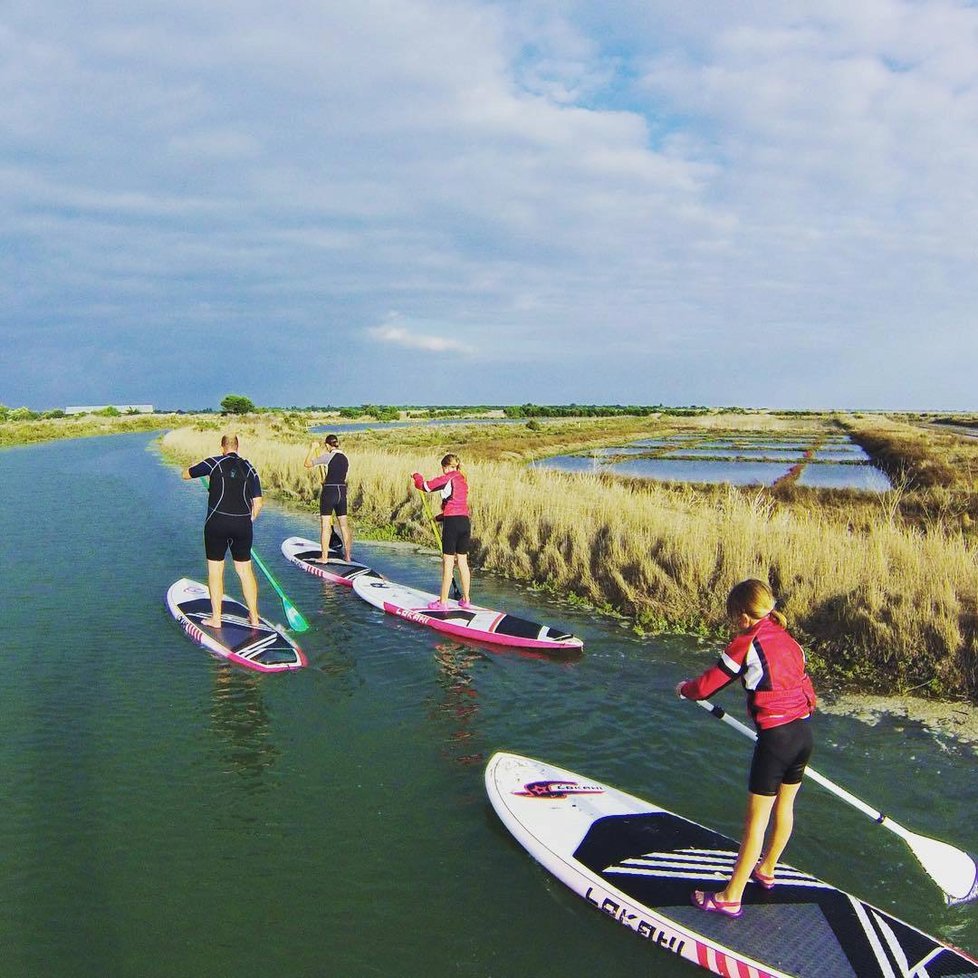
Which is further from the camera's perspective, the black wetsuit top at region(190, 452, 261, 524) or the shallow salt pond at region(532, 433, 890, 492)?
the shallow salt pond at region(532, 433, 890, 492)

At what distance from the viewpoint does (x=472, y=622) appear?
1059 centimetres

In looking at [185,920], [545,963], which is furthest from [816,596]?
[185,920]

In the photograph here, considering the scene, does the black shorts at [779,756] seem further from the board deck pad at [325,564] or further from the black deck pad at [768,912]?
the board deck pad at [325,564]

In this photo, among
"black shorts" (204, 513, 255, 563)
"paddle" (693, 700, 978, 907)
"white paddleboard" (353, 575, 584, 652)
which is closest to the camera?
"paddle" (693, 700, 978, 907)

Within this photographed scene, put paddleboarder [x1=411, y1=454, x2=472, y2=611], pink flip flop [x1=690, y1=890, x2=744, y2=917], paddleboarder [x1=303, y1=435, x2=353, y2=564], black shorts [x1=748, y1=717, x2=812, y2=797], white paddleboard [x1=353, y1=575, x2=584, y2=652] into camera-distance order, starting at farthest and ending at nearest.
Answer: paddleboarder [x1=303, y1=435, x2=353, y2=564]
paddleboarder [x1=411, y1=454, x2=472, y2=611]
white paddleboard [x1=353, y1=575, x2=584, y2=652]
pink flip flop [x1=690, y1=890, x2=744, y2=917]
black shorts [x1=748, y1=717, x2=812, y2=797]

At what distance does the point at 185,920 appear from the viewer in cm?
482

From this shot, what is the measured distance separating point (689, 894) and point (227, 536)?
6.98 m

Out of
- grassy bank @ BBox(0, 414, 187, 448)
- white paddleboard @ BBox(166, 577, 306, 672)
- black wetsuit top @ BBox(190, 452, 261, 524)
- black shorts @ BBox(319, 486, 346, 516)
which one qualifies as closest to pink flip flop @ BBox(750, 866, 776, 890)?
white paddleboard @ BBox(166, 577, 306, 672)

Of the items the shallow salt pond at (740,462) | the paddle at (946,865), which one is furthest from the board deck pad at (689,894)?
the shallow salt pond at (740,462)

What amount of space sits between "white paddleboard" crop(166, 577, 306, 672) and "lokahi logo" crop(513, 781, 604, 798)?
411cm

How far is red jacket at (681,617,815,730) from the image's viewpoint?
4301mm

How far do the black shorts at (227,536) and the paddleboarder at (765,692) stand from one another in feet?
22.2

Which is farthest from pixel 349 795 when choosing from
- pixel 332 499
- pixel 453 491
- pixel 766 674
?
pixel 332 499

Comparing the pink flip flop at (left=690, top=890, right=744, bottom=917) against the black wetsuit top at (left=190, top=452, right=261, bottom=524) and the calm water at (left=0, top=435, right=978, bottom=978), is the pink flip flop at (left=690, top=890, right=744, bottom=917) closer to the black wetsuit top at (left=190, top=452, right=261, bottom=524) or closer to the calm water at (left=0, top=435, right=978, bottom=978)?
the calm water at (left=0, top=435, right=978, bottom=978)
